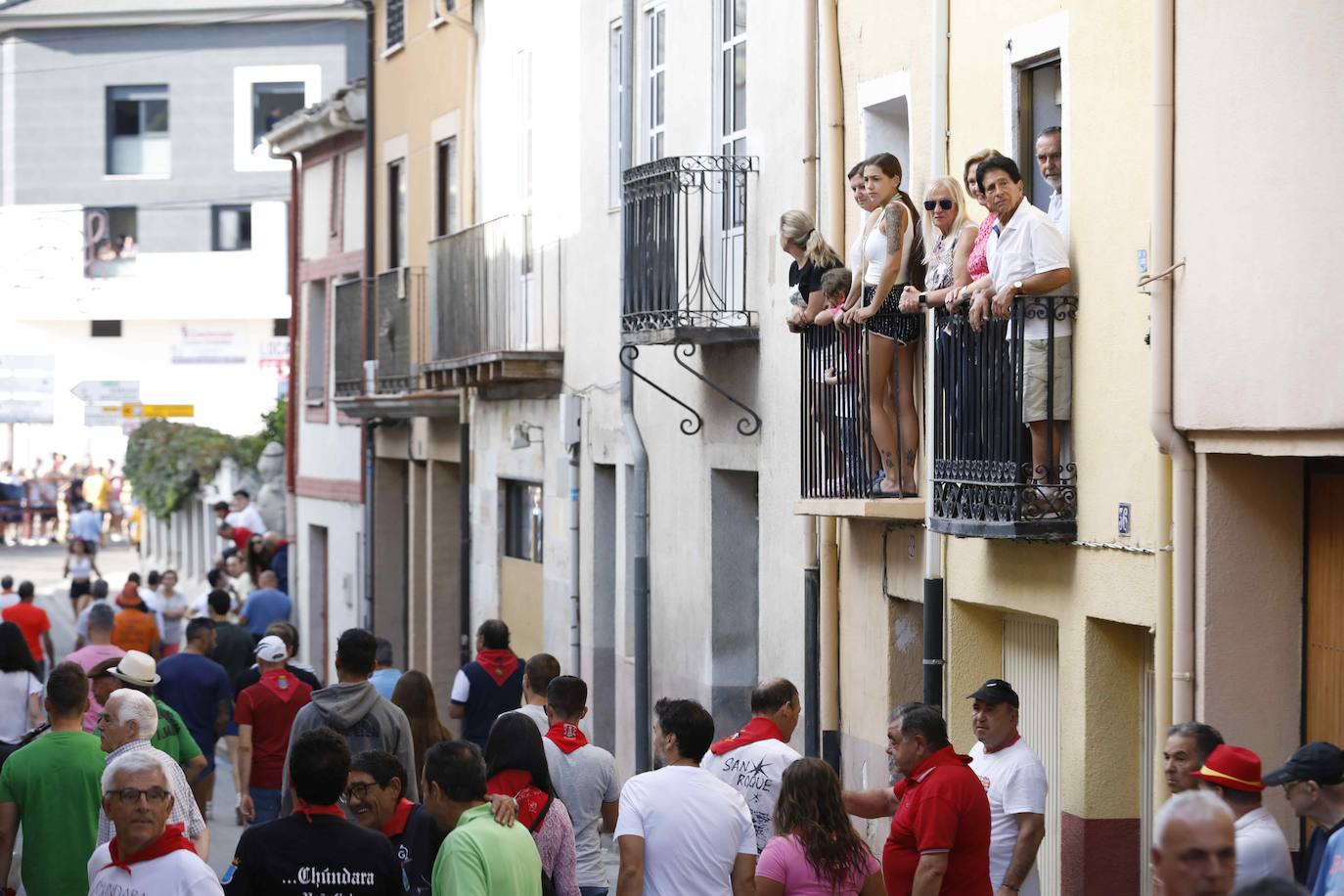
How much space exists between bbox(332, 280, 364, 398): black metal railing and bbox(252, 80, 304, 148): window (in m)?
27.9

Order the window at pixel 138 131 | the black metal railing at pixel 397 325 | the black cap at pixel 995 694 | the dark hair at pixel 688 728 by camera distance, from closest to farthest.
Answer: the dark hair at pixel 688 728 < the black cap at pixel 995 694 < the black metal railing at pixel 397 325 < the window at pixel 138 131

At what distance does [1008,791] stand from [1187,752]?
5.22ft

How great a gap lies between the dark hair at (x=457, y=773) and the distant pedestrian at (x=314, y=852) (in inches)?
13.6

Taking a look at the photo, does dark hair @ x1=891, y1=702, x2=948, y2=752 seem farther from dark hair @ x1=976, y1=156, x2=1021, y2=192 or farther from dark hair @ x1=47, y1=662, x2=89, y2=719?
dark hair @ x1=47, y1=662, x2=89, y2=719

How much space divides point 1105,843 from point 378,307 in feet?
52.8

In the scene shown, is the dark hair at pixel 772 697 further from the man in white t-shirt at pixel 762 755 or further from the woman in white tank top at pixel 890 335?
the woman in white tank top at pixel 890 335

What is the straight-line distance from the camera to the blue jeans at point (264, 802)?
12.2 meters

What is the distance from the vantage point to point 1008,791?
339 inches

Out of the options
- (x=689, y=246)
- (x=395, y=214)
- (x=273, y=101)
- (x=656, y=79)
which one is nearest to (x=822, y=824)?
(x=689, y=246)

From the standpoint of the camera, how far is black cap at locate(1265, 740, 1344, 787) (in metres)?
6.62

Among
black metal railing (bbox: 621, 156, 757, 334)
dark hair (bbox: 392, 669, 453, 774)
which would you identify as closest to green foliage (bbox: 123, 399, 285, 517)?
black metal railing (bbox: 621, 156, 757, 334)

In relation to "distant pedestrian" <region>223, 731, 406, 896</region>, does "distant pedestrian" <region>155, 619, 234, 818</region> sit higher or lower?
lower

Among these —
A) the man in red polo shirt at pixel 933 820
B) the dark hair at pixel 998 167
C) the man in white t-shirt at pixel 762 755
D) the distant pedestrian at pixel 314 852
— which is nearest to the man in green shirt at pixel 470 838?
the distant pedestrian at pixel 314 852

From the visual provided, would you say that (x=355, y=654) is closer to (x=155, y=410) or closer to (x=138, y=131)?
(x=155, y=410)
